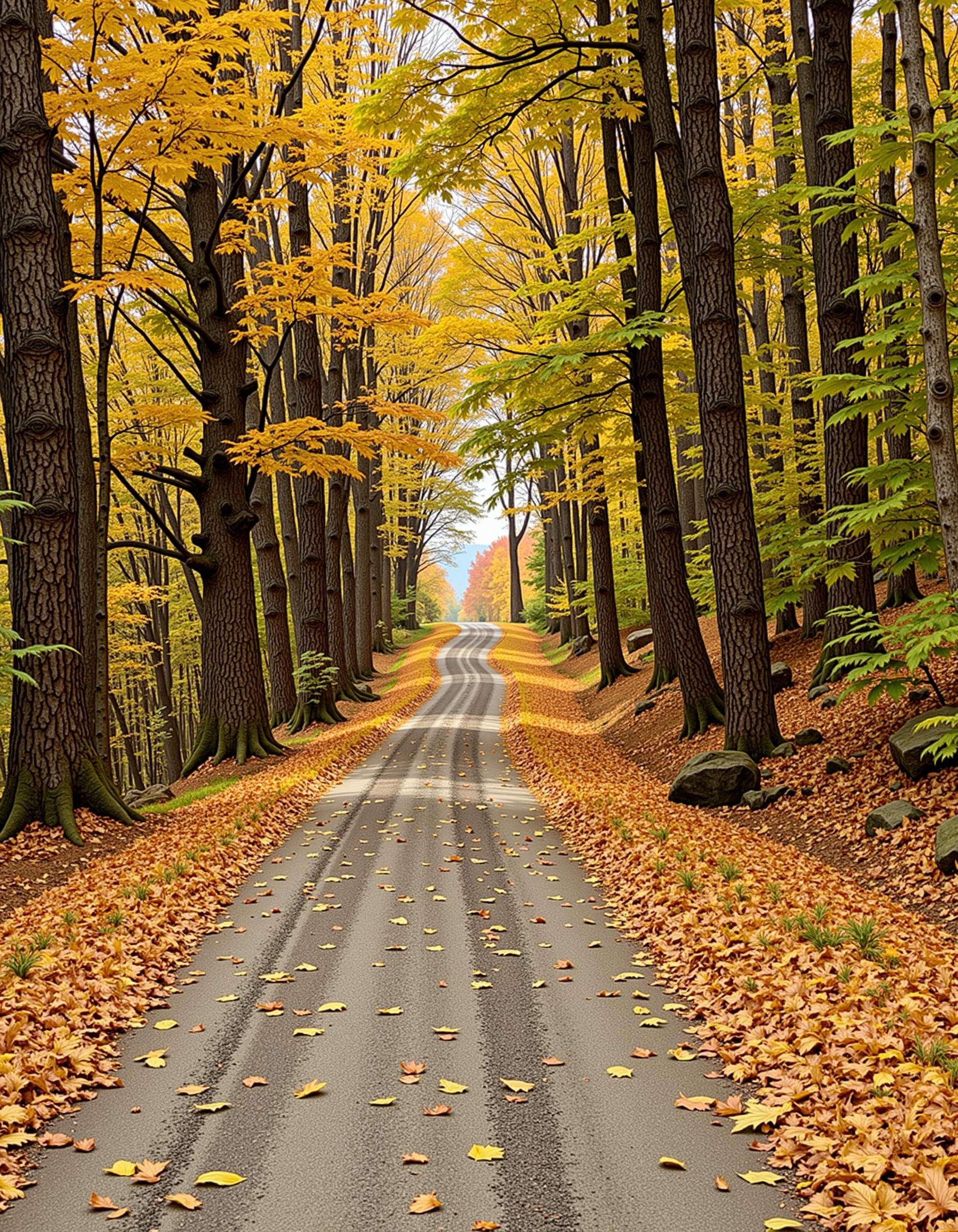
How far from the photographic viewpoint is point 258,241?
69.4ft

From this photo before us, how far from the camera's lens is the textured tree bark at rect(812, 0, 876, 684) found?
36.1 feet

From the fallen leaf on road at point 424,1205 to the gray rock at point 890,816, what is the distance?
5.81 metres

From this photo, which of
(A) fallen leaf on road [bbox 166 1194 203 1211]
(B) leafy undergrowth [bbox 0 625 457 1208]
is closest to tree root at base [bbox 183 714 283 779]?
(B) leafy undergrowth [bbox 0 625 457 1208]

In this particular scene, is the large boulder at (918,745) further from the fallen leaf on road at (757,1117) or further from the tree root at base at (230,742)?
the tree root at base at (230,742)

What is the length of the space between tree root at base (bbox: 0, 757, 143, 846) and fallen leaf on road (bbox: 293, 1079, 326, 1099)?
5.81m

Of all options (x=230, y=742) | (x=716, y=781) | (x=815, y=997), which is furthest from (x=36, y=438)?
(x=815, y=997)

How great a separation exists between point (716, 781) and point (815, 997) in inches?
218

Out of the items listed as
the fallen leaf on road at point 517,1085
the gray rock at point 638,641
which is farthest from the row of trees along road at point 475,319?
the fallen leaf on road at point 517,1085

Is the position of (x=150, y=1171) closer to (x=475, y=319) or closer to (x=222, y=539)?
(x=222, y=539)

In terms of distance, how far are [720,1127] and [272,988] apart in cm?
298

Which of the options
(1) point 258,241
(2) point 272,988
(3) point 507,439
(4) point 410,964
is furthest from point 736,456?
(1) point 258,241

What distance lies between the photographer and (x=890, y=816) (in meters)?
7.92

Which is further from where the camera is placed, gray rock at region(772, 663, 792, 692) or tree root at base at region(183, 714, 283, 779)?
tree root at base at region(183, 714, 283, 779)

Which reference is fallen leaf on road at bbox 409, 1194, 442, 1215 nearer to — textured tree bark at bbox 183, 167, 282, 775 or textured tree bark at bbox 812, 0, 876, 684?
textured tree bark at bbox 812, 0, 876, 684
